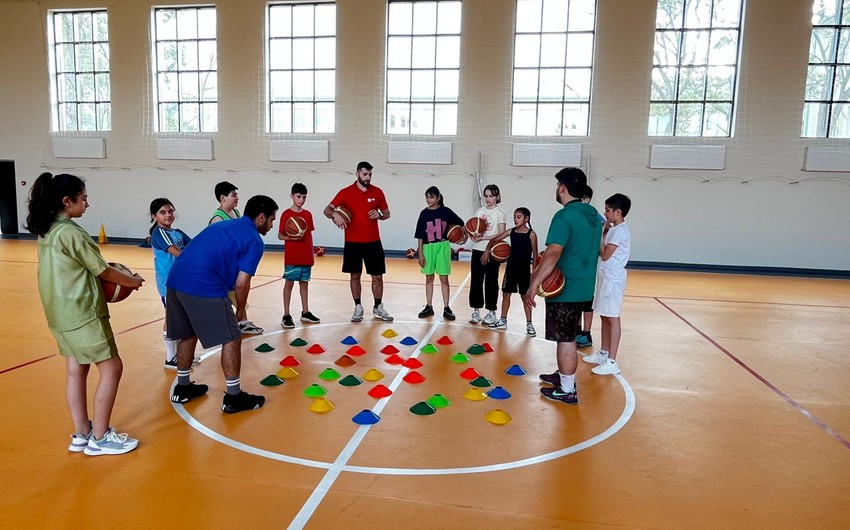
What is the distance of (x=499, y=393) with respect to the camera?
4.80 meters

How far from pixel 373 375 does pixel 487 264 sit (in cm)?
266

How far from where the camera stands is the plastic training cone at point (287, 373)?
515cm

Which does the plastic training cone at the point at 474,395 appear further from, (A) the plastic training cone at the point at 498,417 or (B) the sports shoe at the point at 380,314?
(B) the sports shoe at the point at 380,314

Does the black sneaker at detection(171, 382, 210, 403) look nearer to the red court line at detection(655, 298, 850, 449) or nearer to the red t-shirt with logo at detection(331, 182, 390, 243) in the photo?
the red t-shirt with logo at detection(331, 182, 390, 243)

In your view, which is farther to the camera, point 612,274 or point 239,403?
point 612,274

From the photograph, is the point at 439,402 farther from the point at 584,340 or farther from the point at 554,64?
the point at 554,64

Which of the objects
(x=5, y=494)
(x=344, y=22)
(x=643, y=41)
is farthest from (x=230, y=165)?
(x=5, y=494)

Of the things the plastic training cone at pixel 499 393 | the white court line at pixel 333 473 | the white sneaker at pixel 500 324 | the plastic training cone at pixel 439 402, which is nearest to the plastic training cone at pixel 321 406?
the white court line at pixel 333 473

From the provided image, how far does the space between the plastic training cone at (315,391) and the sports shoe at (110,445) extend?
4.55ft

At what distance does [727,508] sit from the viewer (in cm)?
314

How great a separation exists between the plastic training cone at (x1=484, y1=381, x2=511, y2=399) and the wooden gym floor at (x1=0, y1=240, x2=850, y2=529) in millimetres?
109

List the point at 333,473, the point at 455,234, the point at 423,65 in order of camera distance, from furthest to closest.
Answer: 1. the point at 423,65
2. the point at 455,234
3. the point at 333,473

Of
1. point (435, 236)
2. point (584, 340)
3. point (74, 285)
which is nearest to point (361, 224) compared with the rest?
point (435, 236)

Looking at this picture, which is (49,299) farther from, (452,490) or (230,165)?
(230,165)
